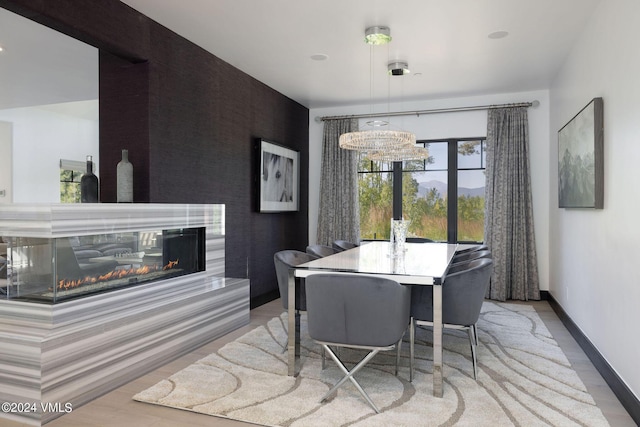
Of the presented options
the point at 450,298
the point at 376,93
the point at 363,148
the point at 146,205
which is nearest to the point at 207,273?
the point at 146,205

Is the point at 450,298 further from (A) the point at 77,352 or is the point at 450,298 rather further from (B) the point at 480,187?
(B) the point at 480,187

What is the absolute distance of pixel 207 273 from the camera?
4.29 meters

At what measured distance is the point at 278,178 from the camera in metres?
6.17

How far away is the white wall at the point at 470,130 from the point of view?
6117mm

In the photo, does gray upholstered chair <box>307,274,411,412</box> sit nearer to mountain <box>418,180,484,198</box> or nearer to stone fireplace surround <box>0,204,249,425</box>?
stone fireplace surround <box>0,204,249,425</box>

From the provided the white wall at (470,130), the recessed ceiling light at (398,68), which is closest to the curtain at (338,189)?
the white wall at (470,130)

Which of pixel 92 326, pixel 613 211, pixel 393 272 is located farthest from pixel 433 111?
pixel 92 326

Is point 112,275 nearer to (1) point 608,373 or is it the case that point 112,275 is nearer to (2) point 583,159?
(1) point 608,373

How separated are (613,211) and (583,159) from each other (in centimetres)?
89

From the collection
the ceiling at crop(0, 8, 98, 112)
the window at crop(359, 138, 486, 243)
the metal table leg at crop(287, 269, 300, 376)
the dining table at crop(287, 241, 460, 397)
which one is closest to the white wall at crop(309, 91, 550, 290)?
the window at crop(359, 138, 486, 243)

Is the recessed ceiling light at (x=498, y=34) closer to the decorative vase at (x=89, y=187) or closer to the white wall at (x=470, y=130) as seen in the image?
the white wall at (x=470, y=130)

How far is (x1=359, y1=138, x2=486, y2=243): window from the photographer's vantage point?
21.4ft

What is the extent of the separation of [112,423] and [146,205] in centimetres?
154

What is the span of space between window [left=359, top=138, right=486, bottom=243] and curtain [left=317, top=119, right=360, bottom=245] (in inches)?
9.1
